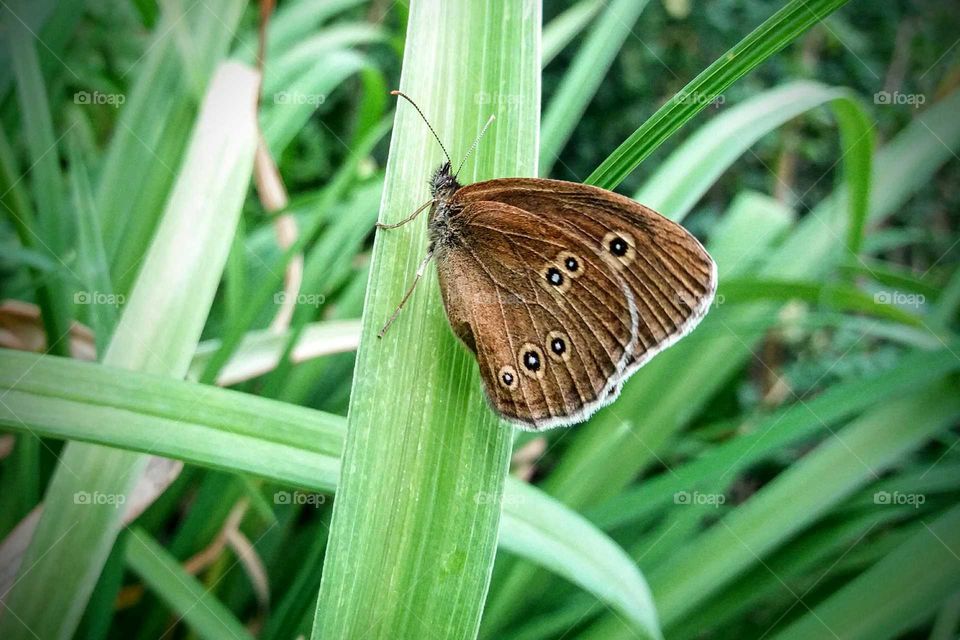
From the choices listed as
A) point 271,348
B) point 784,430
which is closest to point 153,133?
point 271,348

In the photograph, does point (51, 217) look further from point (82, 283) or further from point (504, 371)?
point (504, 371)

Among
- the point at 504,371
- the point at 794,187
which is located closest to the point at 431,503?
the point at 504,371

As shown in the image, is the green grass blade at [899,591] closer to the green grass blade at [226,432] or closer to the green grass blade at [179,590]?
the green grass blade at [226,432]

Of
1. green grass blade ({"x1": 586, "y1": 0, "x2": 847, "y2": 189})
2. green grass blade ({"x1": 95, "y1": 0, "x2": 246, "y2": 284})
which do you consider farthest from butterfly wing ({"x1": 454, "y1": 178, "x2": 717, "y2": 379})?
green grass blade ({"x1": 95, "y1": 0, "x2": 246, "y2": 284})

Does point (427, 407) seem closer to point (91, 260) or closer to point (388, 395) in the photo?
point (388, 395)

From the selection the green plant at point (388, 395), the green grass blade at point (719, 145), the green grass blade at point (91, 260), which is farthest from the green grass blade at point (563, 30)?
the green grass blade at point (91, 260)

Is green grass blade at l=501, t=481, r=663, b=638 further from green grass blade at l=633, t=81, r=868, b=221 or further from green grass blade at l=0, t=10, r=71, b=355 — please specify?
green grass blade at l=0, t=10, r=71, b=355
